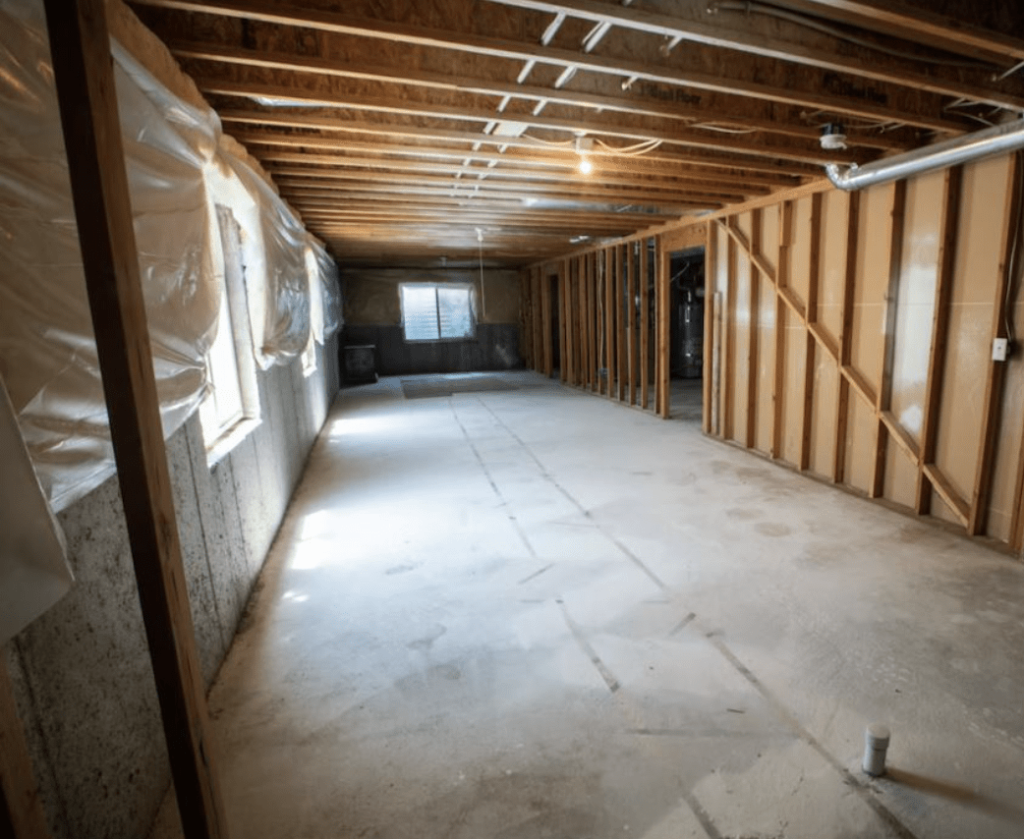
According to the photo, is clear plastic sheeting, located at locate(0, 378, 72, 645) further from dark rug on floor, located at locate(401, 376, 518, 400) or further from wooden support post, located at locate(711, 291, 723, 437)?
dark rug on floor, located at locate(401, 376, 518, 400)

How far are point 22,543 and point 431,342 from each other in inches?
447

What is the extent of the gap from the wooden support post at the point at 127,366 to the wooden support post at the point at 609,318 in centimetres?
713

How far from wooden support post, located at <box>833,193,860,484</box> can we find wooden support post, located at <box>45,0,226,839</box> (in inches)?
167

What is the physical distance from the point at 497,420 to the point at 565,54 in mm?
4842

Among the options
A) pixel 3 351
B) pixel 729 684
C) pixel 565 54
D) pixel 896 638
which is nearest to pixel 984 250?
pixel 896 638

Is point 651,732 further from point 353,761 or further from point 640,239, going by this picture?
point 640,239

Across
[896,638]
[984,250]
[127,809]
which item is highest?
[984,250]

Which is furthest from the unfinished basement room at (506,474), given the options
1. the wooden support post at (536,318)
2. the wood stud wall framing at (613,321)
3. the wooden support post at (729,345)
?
the wooden support post at (536,318)

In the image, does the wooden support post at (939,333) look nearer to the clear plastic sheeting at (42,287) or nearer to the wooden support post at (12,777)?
the clear plastic sheeting at (42,287)

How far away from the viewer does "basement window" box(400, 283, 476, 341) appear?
462 inches

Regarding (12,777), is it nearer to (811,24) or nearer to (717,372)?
(811,24)

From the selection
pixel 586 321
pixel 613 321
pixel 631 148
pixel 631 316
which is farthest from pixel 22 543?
pixel 586 321

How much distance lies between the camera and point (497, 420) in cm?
667

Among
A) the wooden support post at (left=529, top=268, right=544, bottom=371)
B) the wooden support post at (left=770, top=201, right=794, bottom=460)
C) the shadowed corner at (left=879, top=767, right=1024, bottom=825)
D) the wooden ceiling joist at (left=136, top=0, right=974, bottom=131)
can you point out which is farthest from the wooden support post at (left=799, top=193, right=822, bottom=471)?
the wooden support post at (left=529, top=268, right=544, bottom=371)
